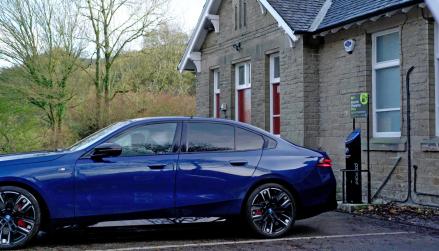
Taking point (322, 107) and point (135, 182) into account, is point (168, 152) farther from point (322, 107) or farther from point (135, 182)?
point (322, 107)

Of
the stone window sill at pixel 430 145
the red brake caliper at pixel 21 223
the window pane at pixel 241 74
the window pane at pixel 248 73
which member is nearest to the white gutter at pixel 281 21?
the window pane at pixel 248 73

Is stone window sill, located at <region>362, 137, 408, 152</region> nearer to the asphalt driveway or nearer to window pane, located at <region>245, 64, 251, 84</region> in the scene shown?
the asphalt driveway

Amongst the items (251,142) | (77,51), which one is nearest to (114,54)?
Answer: (77,51)

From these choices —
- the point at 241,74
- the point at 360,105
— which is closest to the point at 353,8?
the point at 360,105

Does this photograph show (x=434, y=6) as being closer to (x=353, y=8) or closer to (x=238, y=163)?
(x=353, y=8)

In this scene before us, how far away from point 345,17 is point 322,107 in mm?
2346

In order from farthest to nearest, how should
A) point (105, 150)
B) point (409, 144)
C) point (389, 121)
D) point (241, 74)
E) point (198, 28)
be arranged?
point (198, 28) → point (241, 74) → point (389, 121) → point (409, 144) → point (105, 150)

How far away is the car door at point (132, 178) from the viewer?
267 inches

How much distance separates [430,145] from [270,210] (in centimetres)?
443

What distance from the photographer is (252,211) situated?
7266 mm

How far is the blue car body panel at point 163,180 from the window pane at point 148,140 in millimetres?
85

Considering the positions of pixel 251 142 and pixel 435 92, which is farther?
pixel 435 92

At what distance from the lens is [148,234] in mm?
7746

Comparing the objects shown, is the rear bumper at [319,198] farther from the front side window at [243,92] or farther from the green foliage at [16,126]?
the green foliage at [16,126]
